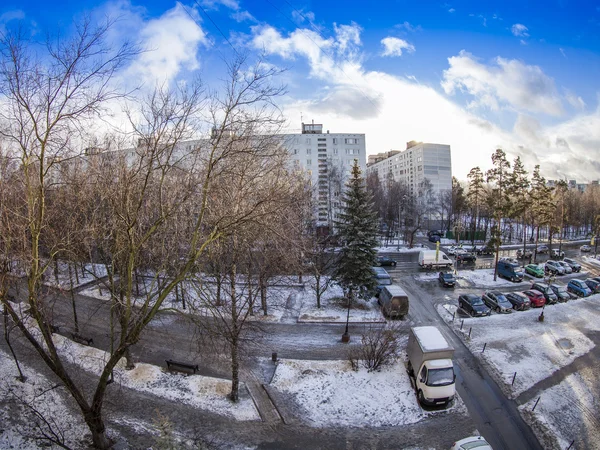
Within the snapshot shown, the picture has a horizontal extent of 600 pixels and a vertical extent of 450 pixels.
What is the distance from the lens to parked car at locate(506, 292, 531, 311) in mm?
21047

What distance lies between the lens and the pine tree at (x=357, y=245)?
20328 mm

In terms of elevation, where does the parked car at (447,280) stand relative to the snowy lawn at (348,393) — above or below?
above

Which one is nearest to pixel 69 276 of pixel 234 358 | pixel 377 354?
pixel 234 358

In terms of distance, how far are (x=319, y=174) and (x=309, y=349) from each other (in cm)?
5045

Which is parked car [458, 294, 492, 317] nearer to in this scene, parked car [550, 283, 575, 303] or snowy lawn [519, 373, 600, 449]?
snowy lawn [519, 373, 600, 449]

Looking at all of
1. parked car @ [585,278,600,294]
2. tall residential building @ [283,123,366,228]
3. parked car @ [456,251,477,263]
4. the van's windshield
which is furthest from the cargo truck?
tall residential building @ [283,123,366,228]

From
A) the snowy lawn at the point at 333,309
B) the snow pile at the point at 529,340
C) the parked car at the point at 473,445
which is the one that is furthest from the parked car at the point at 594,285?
the parked car at the point at 473,445

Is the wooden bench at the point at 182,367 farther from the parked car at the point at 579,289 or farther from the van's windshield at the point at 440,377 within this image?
the parked car at the point at 579,289

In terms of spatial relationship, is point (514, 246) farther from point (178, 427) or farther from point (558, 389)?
point (178, 427)

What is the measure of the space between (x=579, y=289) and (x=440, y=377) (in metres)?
21.3

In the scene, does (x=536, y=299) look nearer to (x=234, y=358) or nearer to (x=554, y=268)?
(x=554, y=268)

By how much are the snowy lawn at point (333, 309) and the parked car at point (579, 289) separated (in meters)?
16.4

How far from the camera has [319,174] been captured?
6325cm

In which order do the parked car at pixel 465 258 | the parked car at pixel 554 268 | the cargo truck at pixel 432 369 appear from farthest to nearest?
the parked car at pixel 465 258 → the parked car at pixel 554 268 → the cargo truck at pixel 432 369
